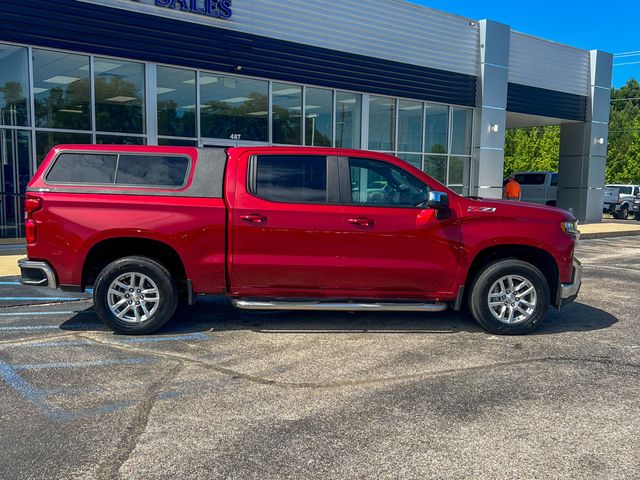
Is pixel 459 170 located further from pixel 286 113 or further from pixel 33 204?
pixel 33 204

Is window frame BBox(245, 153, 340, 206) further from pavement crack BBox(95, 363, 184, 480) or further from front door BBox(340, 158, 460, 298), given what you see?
pavement crack BBox(95, 363, 184, 480)

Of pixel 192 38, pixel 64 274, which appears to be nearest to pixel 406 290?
pixel 64 274

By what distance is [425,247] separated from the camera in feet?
19.3

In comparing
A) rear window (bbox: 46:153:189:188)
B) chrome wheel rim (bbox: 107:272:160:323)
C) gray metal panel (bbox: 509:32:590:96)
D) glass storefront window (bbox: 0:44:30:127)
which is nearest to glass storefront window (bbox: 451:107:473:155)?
gray metal panel (bbox: 509:32:590:96)

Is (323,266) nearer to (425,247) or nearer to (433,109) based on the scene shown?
(425,247)

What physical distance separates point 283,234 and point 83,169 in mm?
2174

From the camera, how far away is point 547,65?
21500 millimetres

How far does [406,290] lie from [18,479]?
13.0ft

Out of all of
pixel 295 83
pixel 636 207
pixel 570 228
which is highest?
pixel 295 83

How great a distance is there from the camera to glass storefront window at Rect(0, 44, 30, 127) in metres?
11.8

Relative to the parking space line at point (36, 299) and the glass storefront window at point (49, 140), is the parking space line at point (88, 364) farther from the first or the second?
the glass storefront window at point (49, 140)

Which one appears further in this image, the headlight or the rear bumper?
the headlight

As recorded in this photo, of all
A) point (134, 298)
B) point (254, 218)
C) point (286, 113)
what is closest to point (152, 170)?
point (254, 218)

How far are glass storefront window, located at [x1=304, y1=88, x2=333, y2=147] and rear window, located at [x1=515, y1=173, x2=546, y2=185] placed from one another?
12.5 meters
